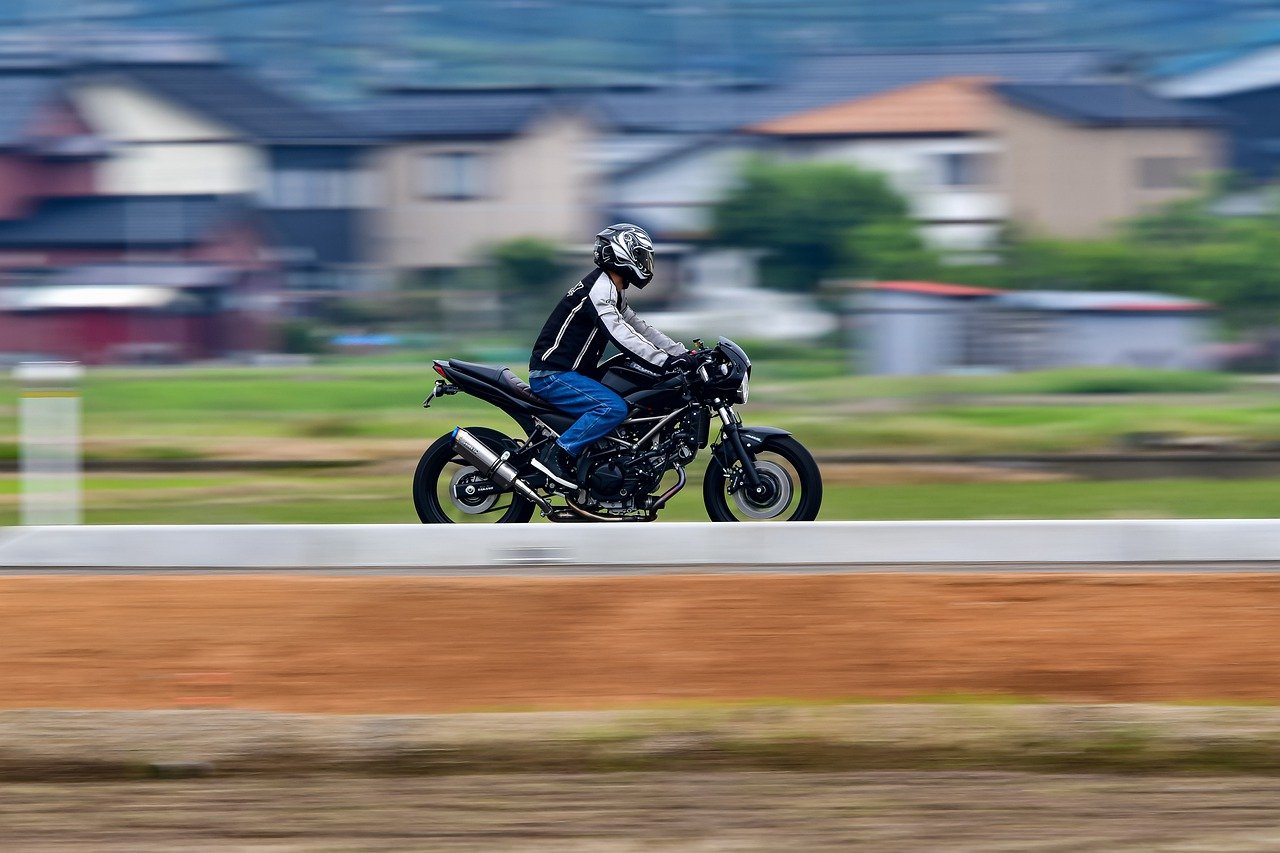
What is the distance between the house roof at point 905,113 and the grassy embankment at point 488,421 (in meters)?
5.65

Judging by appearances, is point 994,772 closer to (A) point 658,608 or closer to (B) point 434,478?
(A) point 658,608

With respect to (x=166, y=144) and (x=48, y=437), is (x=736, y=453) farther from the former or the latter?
(x=166, y=144)

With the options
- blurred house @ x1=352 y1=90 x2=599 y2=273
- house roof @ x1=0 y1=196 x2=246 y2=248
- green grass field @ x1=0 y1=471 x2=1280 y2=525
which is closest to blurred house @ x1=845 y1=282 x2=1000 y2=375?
blurred house @ x1=352 y1=90 x2=599 y2=273

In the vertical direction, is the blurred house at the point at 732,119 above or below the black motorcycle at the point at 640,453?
above

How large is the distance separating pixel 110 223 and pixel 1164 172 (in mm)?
16521

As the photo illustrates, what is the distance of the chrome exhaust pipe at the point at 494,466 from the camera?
9930 mm

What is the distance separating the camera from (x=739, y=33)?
28.6 metres

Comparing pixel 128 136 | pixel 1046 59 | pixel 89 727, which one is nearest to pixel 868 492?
pixel 89 727

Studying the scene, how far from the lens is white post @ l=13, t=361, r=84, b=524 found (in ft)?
35.5

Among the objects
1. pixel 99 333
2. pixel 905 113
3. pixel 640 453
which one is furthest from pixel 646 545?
pixel 905 113

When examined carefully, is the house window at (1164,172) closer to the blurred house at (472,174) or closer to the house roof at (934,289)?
the house roof at (934,289)

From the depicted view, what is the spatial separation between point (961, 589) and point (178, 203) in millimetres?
21987

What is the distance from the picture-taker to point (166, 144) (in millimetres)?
27922

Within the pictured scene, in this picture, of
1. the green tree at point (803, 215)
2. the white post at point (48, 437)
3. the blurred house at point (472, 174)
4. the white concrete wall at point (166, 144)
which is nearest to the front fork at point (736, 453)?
the white post at point (48, 437)
